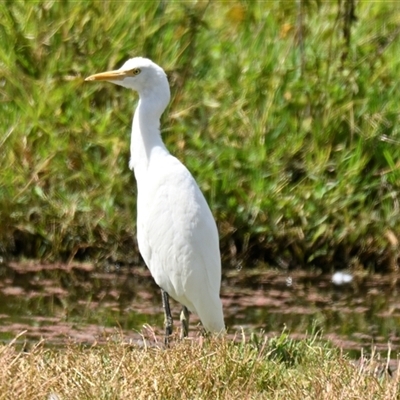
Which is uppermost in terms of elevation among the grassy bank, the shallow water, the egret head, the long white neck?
the egret head

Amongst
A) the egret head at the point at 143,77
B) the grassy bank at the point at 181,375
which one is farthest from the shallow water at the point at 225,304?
the grassy bank at the point at 181,375

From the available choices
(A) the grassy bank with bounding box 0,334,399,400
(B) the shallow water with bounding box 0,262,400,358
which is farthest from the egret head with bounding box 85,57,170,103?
(A) the grassy bank with bounding box 0,334,399,400

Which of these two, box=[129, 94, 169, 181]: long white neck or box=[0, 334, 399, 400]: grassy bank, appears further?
box=[129, 94, 169, 181]: long white neck

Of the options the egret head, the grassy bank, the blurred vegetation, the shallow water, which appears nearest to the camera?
the grassy bank

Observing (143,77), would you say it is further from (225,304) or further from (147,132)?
(225,304)

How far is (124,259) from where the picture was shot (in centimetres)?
691

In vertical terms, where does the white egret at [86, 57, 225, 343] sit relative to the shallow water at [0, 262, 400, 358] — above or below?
above

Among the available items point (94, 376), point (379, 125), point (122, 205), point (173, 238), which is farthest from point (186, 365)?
point (379, 125)

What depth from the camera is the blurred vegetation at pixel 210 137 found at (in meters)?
6.90

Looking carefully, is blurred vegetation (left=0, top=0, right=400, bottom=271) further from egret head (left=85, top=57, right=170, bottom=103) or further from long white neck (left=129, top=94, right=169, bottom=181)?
egret head (left=85, top=57, right=170, bottom=103)

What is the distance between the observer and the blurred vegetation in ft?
22.6

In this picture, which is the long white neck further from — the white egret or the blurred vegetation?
the blurred vegetation

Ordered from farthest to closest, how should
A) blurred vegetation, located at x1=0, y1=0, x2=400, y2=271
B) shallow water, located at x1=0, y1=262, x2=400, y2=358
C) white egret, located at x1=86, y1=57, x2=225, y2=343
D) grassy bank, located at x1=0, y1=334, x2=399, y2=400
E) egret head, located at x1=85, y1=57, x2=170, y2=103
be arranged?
1. blurred vegetation, located at x1=0, y1=0, x2=400, y2=271
2. shallow water, located at x1=0, y1=262, x2=400, y2=358
3. egret head, located at x1=85, y1=57, x2=170, y2=103
4. white egret, located at x1=86, y1=57, x2=225, y2=343
5. grassy bank, located at x1=0, y1=334, x2=399, y2=400

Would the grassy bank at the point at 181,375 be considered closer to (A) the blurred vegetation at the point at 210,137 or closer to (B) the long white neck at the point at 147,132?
(B) the long white neck at the point at 147,132
